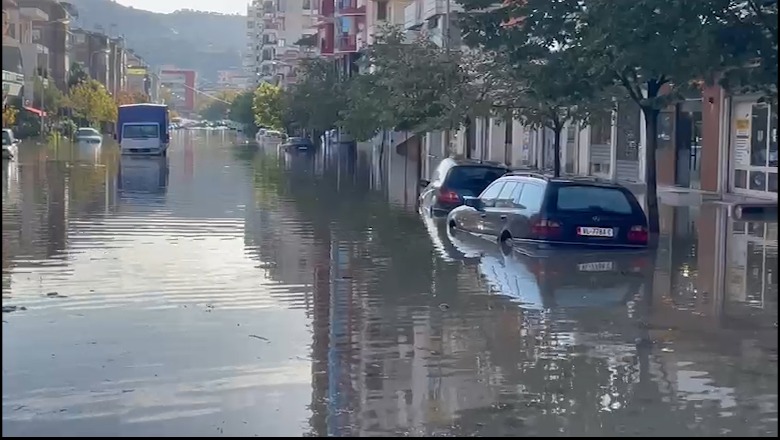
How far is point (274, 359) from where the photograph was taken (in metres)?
10.4

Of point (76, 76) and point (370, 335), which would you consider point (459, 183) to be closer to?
point (370, 335)

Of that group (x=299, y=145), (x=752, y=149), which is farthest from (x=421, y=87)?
(x=299, y=145)

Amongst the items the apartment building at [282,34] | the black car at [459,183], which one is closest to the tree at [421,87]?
the black car at [459,183]

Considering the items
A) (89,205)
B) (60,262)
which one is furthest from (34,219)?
(60,262)

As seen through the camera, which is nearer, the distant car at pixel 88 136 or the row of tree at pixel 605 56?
the row of tree at pixel 605 56

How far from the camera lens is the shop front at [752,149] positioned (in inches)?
1270

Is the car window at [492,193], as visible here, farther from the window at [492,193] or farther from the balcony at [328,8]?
the balcony at [328,8]

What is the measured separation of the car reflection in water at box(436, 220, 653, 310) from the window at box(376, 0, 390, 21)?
6780 cm

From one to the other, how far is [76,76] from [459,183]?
11054 centimetres

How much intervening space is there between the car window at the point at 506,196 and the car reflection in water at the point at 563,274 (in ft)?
2.25

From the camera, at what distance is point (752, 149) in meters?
33.4

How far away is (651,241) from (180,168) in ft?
108

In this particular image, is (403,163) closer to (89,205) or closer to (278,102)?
(89,205)

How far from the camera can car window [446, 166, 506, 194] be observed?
2709 cm
